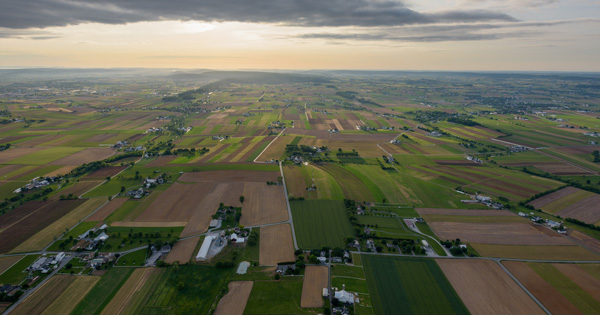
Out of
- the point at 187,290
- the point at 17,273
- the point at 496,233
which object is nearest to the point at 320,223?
the point at 187,290

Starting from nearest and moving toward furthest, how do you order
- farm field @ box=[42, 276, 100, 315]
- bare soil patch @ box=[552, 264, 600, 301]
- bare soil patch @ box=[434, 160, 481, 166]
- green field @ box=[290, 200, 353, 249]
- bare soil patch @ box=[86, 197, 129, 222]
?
farm field @ box=[42, 276, 100, 315] → bare soil patch @ box=[552, 264, 600, 301] → green field @ box=[290, 200, 353, 249] → bare soil patch @ box=[86, 197, 129, 222] → bare soil patch @ box=[434, 160, 481, 166]

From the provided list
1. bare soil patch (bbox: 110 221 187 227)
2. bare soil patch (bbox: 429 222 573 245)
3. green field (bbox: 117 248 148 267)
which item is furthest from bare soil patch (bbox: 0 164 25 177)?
bare soil patch (bbox: 429 222 573 245)

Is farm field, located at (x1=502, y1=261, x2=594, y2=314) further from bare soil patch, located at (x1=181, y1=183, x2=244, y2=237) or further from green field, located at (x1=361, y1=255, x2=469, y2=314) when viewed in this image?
bare soil patch, located at (x1=181, y1=183, x2=244, y2=237)

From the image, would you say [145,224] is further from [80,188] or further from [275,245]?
[80,188]

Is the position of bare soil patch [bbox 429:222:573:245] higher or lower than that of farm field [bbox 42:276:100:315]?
higher

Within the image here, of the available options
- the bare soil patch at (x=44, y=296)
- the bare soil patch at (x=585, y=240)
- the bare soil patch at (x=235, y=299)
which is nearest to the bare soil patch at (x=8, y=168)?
the bare soil patch at (x=44, y=296)

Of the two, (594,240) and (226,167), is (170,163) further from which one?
(594,240)
